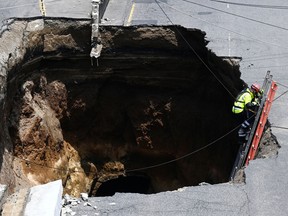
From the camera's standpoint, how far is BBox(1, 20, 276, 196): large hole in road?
11398 mm

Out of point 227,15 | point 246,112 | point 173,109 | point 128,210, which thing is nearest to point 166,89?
point 173,109

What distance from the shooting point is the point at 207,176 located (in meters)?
13.2

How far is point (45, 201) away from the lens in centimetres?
636

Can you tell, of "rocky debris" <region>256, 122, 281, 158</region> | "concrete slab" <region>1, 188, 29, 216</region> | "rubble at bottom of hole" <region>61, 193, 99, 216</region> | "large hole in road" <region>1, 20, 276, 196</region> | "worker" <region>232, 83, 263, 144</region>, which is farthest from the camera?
"large hole in road" <region>1, 20, 276, 196</region>

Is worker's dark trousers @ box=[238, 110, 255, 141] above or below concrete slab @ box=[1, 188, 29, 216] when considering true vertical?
below

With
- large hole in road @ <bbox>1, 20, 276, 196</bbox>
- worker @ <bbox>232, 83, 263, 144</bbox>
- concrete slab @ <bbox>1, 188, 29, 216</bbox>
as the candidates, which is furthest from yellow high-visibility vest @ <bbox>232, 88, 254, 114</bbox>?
concrete slab @ <bbox>1, 188, 29, 216</bbox>

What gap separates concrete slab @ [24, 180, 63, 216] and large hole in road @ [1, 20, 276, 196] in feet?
11.9

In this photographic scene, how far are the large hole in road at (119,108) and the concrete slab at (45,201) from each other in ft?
11.9

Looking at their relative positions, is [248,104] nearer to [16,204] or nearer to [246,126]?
[246,126]

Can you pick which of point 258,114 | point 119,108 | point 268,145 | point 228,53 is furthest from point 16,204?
point 119,108

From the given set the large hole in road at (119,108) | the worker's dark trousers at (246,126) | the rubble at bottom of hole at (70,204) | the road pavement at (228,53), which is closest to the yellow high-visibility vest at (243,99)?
the worker's dark trousers at (246,126)

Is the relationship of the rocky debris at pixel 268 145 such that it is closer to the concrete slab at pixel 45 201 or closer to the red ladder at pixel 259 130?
the red ladder at pixel 259 130

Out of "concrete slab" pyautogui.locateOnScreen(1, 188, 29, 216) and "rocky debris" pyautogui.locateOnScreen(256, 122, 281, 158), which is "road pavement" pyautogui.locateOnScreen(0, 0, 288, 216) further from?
"concrete slab" pyautogui.locateOnScreen(1, 188, 29, 216)

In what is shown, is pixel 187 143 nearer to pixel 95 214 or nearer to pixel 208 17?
pixel 208 17
